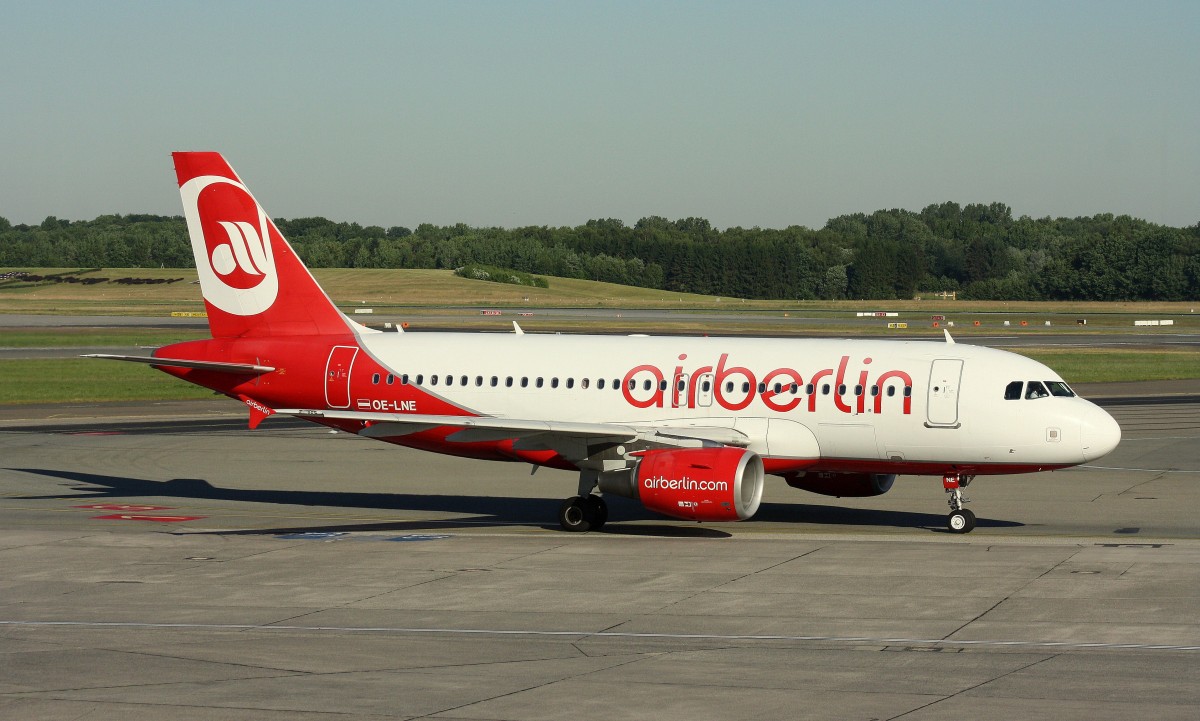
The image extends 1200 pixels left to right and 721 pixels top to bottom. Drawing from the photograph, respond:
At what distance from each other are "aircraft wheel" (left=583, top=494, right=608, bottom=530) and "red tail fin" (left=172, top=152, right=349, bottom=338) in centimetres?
795

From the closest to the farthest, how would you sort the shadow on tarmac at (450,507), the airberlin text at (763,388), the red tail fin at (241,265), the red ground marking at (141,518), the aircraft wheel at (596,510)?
the airberlin text at (763,388)
the aircraft wheel at (596,510)
the shadow on tarmac at (450,507)
the red ground marking at (141,518)
the red tail fin at (241,265)

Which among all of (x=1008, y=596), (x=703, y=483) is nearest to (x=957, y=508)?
(x=703, y=483)

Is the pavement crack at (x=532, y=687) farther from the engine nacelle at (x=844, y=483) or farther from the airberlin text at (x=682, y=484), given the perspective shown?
the engine nacelle at (x=844, y=483)

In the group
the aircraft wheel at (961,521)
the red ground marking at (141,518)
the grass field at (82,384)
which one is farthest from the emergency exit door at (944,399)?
the grass field at (82,384)

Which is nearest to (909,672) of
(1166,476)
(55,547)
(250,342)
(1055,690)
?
(1055,690)

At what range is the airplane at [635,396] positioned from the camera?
28641 mm

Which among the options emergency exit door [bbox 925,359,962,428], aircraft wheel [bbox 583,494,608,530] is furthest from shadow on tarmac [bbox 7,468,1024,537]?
emergency exit door [bbox 925,359,962,428]

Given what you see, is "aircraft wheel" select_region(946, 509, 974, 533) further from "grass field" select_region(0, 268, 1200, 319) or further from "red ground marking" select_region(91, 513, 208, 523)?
"grass field" select_region(0, 268, 1200, 319)

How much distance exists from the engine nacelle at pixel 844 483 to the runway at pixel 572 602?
2.50 ft

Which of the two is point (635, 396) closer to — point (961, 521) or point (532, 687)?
point (961, 521)

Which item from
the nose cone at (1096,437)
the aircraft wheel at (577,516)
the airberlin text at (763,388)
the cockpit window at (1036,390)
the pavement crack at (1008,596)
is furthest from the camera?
the aircraft wheel at (577,516)

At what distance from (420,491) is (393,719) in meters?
21.4

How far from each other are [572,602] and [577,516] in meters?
7.80

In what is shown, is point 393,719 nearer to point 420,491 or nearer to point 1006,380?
point 1006,380
